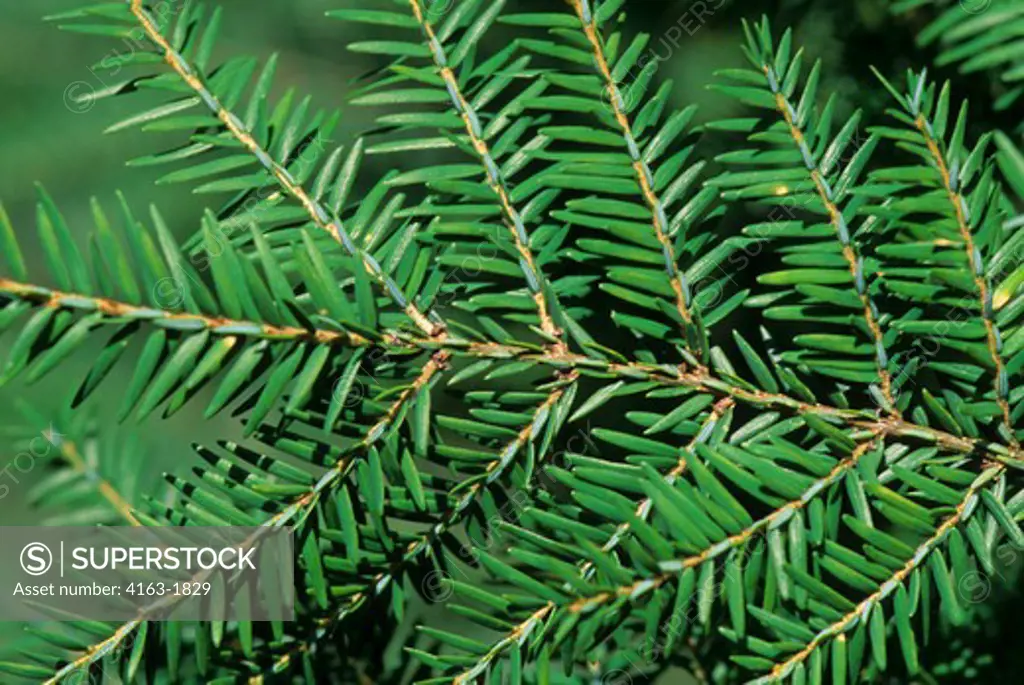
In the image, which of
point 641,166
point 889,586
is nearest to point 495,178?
point 641,166

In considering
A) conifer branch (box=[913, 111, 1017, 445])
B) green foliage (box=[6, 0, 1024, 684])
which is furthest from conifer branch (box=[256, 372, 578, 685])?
conifer branch (box=[913, 111, 1017, 445])

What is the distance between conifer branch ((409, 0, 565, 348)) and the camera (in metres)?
0.30

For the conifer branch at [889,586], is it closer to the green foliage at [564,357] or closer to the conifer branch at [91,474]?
the green foliage at [564,357]

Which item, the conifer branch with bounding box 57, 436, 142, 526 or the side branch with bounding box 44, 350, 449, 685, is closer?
the side branch with bounding box 44, 350, 449, 685

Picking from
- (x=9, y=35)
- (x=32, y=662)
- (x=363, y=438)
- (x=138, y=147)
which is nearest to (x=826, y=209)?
(x=363, y=438)

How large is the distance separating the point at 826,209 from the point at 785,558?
0.34 ft

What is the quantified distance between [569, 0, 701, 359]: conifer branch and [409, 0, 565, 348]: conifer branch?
0.12 feet

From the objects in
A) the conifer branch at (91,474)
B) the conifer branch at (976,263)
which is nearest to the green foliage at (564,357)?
the conifer branch at (976,263)

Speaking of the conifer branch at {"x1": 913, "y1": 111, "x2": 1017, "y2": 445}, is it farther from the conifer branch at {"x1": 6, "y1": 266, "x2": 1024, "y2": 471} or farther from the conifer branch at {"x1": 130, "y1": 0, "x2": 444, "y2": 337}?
the conifer branch at {"x1": 130, "y1": 0, "x2": 444, "y2": 337}

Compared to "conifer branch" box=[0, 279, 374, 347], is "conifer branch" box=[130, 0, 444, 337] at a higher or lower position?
higher

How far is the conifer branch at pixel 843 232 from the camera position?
30cm

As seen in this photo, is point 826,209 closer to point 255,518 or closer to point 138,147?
point 255,518

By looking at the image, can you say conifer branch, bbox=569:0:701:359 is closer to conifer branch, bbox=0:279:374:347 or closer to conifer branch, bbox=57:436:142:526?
conifer branch, bbox=0:279:374:347

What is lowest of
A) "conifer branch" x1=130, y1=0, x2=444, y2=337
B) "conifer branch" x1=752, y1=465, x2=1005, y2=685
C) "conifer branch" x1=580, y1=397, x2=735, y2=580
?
"conifer branch" x1=752, y1=465, x2=1005, y2=685
